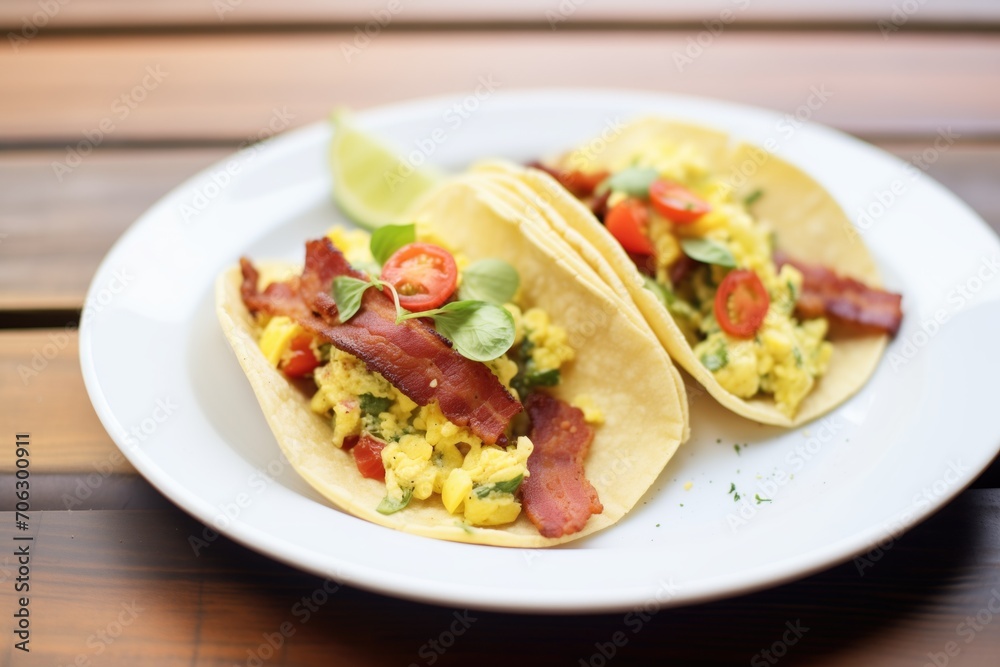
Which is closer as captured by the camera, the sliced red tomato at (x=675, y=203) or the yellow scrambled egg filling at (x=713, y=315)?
the yellow scrambled egg filling at (x=713, y=315)

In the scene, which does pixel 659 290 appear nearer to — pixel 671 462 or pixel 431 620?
pixel 671 462

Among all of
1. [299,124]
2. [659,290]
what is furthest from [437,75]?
[659,290]

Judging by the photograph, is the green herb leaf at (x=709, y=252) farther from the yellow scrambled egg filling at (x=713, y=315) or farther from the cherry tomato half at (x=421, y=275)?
the cherry tomato half at (x=421, y=275)

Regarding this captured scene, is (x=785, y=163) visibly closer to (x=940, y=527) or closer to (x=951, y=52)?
(x=940, y=527)

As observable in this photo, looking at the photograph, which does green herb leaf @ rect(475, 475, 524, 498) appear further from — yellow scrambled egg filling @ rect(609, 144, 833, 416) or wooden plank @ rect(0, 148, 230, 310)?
wooden plank @ rect(0, 148, 230, 310)

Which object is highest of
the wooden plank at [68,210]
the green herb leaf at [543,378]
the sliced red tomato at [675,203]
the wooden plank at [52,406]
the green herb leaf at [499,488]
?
the sliced red tomato at [675,203]

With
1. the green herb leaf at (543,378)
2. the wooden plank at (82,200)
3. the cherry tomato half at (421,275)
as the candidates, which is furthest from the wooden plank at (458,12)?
the green herb leaf at (543,378)

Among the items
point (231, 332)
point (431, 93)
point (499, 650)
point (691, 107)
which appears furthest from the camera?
point (431, 93)

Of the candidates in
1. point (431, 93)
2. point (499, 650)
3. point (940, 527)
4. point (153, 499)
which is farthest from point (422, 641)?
point (431, 93)
